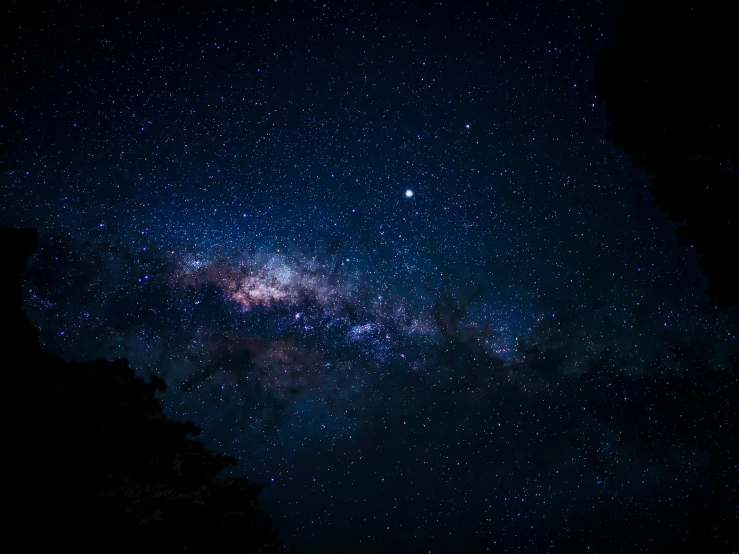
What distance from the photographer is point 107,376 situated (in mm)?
3723

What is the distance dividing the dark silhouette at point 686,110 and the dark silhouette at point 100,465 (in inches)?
245

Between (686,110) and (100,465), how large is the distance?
738cm

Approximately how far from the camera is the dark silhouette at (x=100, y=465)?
2789mm

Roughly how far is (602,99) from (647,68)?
0.61 metres

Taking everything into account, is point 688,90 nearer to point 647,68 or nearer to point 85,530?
point 647,68

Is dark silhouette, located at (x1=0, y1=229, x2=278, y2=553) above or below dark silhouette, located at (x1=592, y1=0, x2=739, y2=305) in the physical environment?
below

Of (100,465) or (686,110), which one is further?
(686,110)

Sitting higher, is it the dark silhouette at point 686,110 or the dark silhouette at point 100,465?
the dark silhouette at point 686,110

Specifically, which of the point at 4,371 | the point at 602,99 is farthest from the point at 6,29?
the point at 602,99

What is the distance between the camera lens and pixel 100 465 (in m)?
3.21

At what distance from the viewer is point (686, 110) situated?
13.5ft

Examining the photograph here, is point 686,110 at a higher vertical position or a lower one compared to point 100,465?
higher

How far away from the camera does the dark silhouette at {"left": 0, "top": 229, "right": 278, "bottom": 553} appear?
279cm

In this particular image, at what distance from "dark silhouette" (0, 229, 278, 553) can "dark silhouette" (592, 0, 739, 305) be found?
6.23 meters
